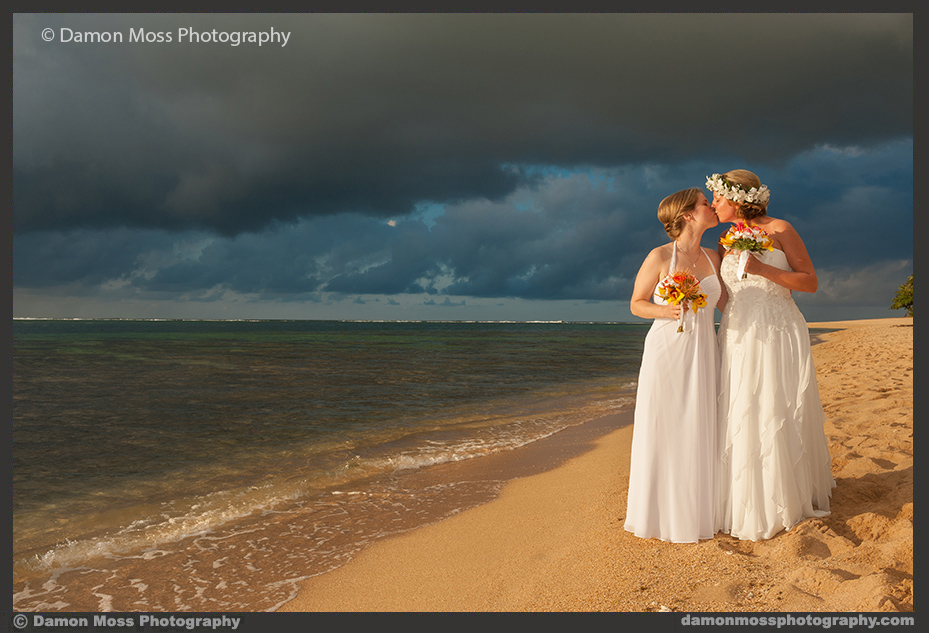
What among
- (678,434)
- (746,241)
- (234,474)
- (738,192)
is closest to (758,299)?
(746,241)

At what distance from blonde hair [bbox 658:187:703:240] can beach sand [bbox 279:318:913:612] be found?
8.38 ft

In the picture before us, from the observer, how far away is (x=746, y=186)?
163 inches

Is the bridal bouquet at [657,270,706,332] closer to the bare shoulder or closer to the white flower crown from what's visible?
the bare shoulder

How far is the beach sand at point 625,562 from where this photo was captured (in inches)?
128

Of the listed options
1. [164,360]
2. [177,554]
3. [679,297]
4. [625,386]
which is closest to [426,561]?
[177,554]

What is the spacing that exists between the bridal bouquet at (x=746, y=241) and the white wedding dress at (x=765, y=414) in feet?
0.86

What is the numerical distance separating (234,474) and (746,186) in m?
7.75

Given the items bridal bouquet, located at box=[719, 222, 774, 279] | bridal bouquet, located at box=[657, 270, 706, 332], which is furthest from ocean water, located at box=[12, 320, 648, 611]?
bridal bouquet, located at box=[719, 222, 774, 279]

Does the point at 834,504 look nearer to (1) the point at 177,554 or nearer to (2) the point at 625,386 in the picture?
(1) the point at 177,554

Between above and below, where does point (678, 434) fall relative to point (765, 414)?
below

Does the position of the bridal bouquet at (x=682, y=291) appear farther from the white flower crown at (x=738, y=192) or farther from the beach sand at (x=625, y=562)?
the beach sand at (x=625, y=562)

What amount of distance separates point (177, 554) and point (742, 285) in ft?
19.1

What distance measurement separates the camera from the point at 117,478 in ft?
24.8

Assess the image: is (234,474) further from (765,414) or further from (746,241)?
(746,241)
